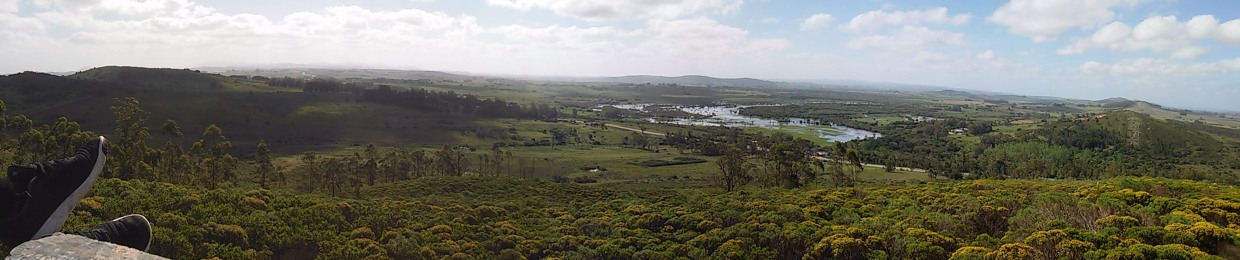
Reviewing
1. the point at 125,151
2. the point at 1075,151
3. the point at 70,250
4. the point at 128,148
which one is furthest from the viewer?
the point at 1075,151

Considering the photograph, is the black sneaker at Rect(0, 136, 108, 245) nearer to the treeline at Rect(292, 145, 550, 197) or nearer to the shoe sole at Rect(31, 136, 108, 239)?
the shoe sole at Rect(31, 136, 108, 239)

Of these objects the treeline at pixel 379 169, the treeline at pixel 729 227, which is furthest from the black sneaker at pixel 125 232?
the treeline at pixel 379 169

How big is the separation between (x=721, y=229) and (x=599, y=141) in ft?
496

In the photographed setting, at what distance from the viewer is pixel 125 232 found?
6801 millimetres

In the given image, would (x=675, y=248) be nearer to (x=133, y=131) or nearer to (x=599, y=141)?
(x=133, y=131)

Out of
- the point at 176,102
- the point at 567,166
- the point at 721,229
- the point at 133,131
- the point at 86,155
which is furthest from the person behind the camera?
the point at 176,102

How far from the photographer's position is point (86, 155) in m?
6.73

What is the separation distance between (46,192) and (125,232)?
33.5 inches

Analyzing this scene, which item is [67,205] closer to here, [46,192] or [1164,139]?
[46,192]

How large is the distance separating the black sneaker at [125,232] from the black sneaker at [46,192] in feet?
1.07

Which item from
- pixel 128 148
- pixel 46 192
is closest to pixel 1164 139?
pixel 46 192

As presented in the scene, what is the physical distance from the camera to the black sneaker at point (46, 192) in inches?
238

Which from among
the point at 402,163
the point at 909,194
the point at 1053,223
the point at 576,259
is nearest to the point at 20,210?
the point at 576,259

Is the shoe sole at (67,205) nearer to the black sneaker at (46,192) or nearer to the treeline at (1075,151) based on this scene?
the black sneaker at (46,192)
